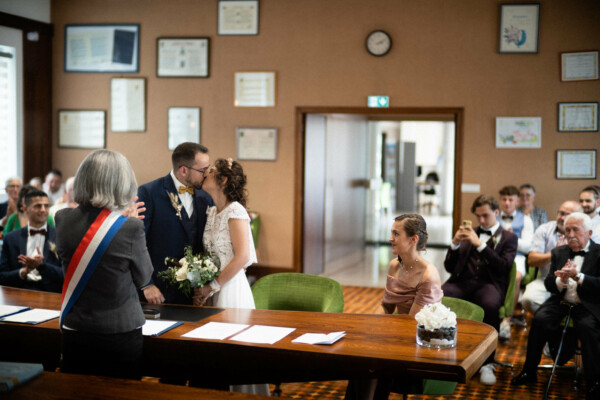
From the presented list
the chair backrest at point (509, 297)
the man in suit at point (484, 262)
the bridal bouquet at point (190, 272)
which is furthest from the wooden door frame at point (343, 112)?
the bridal bouquet at point (190, 272)

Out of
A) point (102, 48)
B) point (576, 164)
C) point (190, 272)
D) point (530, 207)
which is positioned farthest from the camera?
point (102, 48)

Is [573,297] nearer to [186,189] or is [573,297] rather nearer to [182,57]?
[186,189]

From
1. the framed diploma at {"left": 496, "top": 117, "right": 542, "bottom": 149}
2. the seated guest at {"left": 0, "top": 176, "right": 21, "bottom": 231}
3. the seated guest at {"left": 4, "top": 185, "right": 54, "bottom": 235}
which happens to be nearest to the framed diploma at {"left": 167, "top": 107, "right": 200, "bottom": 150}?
the seated guest at {"left": 0, "top": 176, "right": 21, "bottom": 231}

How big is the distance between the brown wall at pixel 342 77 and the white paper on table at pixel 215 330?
5525 millimetres

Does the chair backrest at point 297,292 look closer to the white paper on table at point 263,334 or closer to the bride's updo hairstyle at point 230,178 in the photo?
the bride's updo hairstyle at point 230,178

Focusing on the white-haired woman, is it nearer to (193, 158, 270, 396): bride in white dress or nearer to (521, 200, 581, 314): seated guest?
(193, 158, 270, 396): bride in white dress

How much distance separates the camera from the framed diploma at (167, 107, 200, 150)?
29.1ft

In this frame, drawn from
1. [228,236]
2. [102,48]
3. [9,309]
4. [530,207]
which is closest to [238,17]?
[102,48]

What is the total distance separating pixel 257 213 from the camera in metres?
8.80

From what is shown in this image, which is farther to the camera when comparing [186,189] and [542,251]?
[542,251]

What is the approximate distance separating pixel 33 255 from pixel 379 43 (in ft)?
16.6

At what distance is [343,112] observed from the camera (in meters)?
8.49

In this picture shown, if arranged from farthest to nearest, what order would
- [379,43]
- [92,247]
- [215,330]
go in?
[379,43] < [215,330] < [92,247]

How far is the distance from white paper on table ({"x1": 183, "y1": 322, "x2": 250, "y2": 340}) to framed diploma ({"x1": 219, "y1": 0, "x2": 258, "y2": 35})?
6088 millimetres
